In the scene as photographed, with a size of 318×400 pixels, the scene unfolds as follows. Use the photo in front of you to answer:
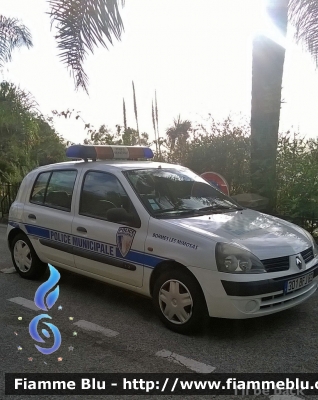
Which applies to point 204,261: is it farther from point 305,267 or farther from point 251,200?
point 251,200

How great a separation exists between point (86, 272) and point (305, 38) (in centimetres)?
617

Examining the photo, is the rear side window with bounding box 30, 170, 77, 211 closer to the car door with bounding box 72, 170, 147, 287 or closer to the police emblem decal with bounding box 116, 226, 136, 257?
the car door with bounding box 72, 170, 147, 287

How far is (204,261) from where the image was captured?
13.1 ft

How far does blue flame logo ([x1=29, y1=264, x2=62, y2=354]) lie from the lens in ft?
13.4

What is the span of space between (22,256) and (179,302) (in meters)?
2.85

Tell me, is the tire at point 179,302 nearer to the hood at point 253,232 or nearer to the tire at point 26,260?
the hood at point 253,232

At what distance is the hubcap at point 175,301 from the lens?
4125 mm

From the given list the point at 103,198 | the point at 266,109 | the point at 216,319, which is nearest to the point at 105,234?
the point at 103,198

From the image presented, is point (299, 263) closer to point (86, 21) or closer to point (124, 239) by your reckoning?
point (124, 239)

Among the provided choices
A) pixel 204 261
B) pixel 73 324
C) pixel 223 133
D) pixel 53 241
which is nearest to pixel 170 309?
pixel 204 261

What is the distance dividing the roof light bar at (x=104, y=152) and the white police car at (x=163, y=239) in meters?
0.01

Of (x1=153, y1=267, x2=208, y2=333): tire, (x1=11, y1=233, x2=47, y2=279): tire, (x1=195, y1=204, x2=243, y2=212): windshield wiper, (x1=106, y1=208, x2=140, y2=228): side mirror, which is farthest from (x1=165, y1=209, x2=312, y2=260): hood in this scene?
(x1=11, y1=233, x2=47, y2=279): tire

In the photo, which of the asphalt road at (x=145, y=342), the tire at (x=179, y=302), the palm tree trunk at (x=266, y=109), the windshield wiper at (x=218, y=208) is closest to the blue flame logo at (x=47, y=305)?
the asphalt road at (x=145, y=342)

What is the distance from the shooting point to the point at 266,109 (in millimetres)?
8195
